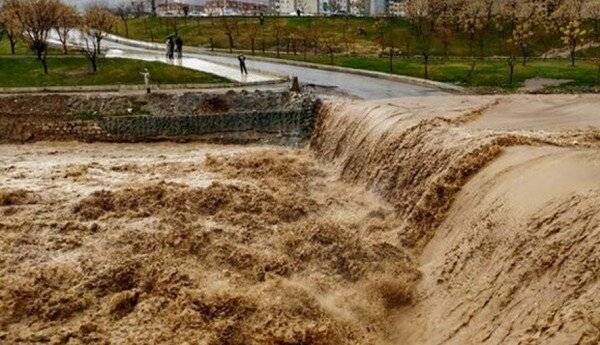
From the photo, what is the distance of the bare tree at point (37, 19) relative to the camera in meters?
36.1

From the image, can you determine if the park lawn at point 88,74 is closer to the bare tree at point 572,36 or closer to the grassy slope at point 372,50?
the grassy slope at point 372,50

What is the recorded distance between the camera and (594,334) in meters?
6.42

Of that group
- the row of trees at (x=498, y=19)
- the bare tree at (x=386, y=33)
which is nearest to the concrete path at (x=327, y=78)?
the row of trees at (x=498, y=19)

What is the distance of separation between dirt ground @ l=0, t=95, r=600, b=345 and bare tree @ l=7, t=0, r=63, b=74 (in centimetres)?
1954

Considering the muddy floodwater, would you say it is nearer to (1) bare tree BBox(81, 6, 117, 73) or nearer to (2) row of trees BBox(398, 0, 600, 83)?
(1) bare tree BBox(81, 6, 117, 73)

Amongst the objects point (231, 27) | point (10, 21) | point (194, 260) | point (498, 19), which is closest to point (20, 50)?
point (10, 21)

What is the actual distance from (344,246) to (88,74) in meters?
25.4

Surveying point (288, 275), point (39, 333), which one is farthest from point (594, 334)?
point (39, 333)

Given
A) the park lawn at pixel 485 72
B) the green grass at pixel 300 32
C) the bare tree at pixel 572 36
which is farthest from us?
the green grass at pixel 300 32

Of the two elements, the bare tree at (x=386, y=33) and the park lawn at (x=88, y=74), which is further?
the bare tree at (x=386, y=33)

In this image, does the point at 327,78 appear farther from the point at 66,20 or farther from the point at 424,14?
the point at 424,14

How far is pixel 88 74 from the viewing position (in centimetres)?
3388

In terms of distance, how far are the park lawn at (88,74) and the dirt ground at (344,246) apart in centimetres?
1358

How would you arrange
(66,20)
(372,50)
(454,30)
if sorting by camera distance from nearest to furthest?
(66,20), (372,50), (454,30)
